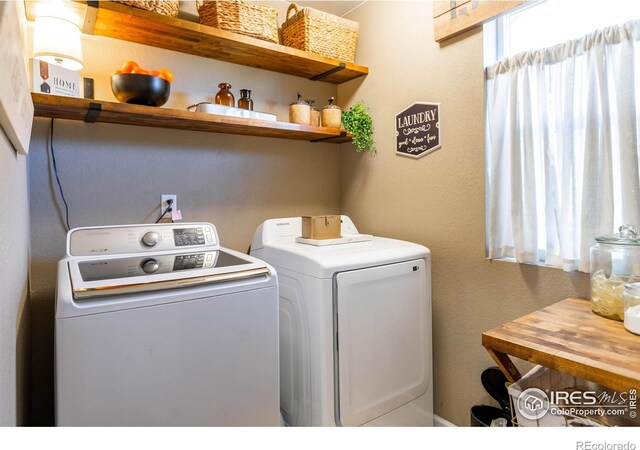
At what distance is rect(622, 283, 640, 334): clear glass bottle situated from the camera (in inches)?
44.7

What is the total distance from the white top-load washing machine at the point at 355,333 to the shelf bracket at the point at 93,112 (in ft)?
3.30

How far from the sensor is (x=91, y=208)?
1.84 meters

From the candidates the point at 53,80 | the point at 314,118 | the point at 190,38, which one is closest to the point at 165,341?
the point at 53,80

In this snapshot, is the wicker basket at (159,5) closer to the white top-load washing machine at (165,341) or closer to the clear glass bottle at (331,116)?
the clear glass bottle at (331,116)

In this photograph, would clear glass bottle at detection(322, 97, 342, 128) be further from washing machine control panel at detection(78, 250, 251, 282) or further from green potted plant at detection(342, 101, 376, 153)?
washing machine control panel at detection(78, 250, 251, 282)

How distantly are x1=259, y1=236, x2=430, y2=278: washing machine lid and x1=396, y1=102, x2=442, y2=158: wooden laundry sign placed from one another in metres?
0.56

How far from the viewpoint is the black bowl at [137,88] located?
5.43ft

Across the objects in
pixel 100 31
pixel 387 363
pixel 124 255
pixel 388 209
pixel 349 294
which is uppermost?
pixel 100 31

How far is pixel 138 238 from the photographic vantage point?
5.70 feet

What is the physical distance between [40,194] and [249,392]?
4.41ft

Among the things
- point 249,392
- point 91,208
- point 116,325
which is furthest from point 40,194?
point 249,392

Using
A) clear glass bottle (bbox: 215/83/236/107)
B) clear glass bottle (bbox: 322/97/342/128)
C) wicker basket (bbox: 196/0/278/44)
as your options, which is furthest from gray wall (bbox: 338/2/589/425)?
clear glass bottle (bbox: 215/83/236/107)

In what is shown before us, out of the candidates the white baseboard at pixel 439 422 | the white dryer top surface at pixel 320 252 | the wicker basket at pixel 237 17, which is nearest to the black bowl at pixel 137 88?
the wicker basket at pixel 237 17
